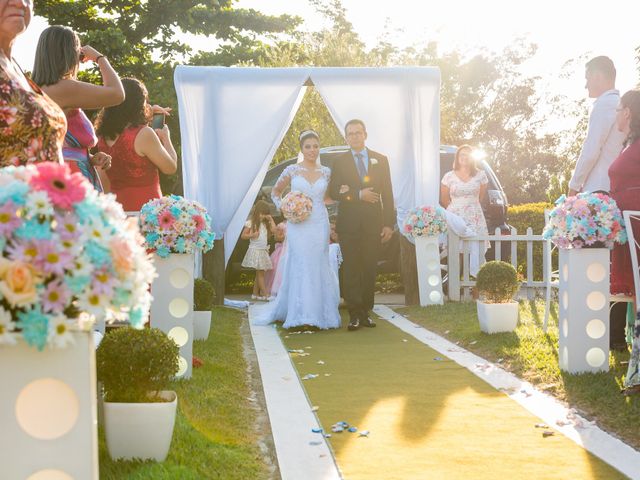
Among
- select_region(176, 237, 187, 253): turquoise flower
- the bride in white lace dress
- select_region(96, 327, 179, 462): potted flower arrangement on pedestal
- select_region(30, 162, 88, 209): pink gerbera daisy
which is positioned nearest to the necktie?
the bride in white lace dress

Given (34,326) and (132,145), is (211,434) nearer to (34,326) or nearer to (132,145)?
(34,326)

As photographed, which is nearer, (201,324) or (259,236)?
(201,324)

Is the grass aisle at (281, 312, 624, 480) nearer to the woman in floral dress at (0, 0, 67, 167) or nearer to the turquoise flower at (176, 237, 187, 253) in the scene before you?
the turquoise flower at (176, 237, 187, 253)

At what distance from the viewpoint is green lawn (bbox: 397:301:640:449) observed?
4973 mm

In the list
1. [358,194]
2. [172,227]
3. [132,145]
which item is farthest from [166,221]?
[358,194]

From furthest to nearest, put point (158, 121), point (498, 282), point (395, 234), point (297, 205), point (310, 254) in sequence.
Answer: point (395, 234), point (310, 254), point (297, 205), point (498, 282), point (158, 121)

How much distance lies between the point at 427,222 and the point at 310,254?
90.4 inches

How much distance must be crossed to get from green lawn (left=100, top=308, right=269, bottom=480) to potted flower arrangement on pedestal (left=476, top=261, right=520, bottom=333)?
95.8 inches

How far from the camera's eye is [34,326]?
2.44 metres

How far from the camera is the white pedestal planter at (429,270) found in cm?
1142

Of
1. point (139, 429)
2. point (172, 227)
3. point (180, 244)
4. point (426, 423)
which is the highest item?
point (172, 227)

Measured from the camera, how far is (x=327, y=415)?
17.1 ft

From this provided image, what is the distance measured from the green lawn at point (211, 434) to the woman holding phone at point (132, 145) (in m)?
1.48

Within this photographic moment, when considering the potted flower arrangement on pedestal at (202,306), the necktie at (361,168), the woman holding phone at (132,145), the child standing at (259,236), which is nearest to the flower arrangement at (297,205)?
the necktie at (361,168)
